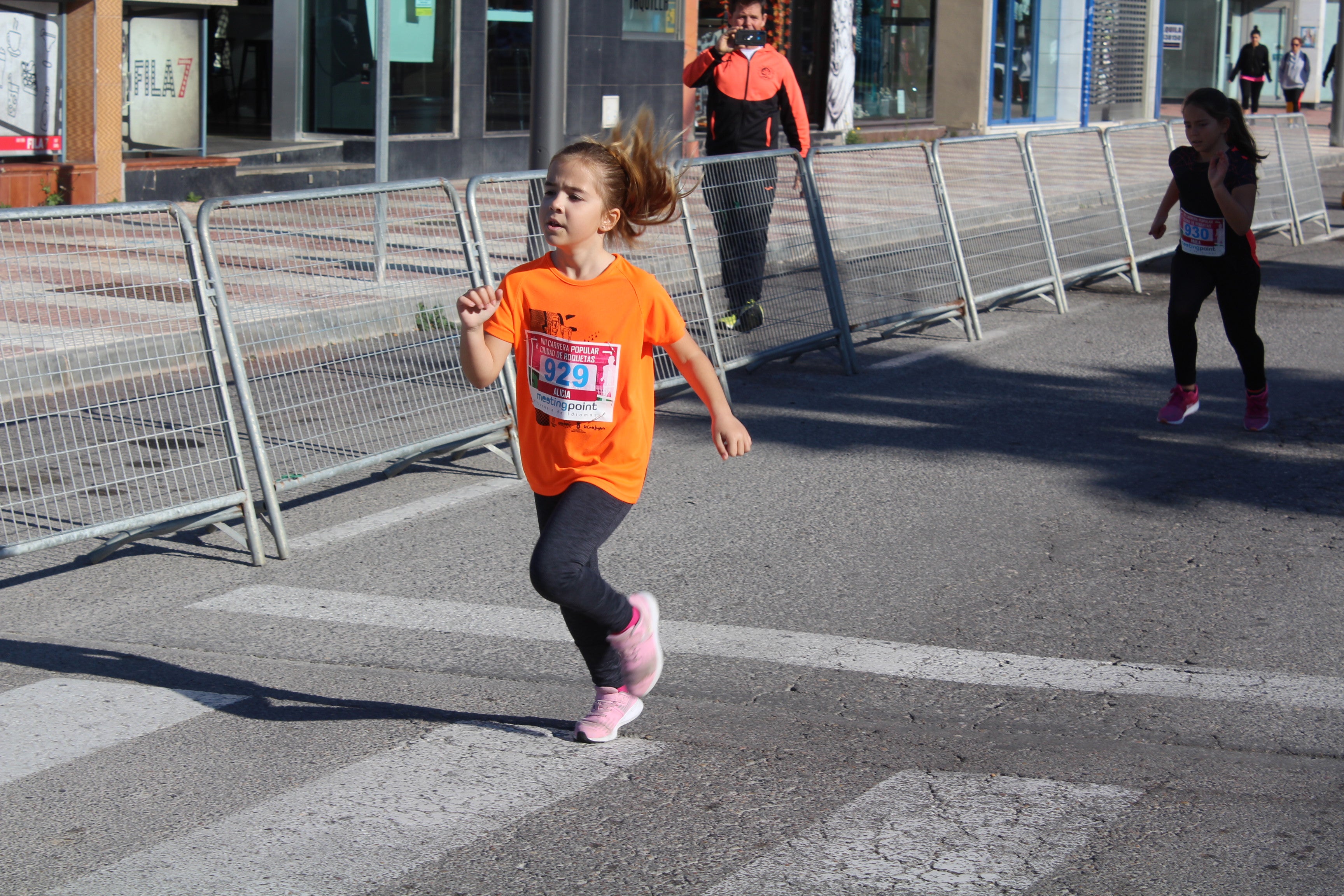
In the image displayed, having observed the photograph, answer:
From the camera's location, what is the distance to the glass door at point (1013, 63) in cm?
3136

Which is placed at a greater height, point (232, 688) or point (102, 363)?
point (102, 363)

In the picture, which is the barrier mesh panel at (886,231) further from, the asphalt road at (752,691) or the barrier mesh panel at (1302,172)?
the barrier mesh panel at (1302,172)

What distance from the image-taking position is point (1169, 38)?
41.6m

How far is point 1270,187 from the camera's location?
15.7 m

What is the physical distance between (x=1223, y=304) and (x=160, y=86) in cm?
1234

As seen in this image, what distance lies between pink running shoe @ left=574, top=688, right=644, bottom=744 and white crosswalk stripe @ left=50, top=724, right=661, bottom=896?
0.03m

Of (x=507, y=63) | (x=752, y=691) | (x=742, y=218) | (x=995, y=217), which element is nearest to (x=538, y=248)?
(x=742, y=218)

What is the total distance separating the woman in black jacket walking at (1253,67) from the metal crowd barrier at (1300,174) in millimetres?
20158

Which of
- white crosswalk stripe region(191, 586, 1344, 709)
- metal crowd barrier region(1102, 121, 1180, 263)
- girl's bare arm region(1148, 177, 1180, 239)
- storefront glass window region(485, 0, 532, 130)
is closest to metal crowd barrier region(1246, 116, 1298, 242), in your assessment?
metal crowd barrier region(1102, 121, 1180, 263)

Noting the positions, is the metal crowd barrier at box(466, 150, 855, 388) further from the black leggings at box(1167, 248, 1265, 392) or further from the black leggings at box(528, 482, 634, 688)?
the black leggings at box(528, 482, 634, 688)

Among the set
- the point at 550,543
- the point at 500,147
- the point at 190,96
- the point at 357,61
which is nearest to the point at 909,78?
the point at 500,147

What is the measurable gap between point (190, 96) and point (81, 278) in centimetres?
1150

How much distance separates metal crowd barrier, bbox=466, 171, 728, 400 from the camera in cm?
688

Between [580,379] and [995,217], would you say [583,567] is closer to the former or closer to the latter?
[580,379]
